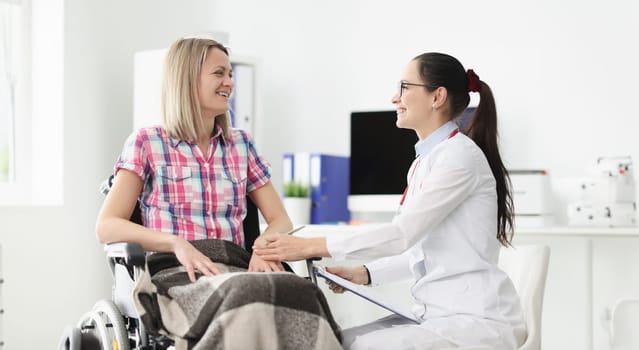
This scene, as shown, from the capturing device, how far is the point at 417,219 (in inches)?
75.7

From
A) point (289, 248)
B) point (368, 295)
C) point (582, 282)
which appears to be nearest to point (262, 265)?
point (289, 248)

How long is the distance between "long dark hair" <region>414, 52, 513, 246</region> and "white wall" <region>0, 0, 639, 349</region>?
169cm

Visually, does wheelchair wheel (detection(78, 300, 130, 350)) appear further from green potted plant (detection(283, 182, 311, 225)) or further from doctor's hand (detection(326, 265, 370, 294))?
green potted plant (detection(283, 182, 311, 225))

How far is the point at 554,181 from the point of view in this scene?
3.70 m

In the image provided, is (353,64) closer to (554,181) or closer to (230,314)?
(554,181)

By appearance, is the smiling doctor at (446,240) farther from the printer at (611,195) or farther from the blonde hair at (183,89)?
the printer at (611,195)

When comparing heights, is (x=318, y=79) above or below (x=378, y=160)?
above

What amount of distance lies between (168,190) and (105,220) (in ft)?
0.59

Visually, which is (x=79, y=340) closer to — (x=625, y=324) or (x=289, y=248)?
(x=289, y=248)

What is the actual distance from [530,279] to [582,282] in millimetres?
1359

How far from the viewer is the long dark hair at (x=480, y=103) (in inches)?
81.8

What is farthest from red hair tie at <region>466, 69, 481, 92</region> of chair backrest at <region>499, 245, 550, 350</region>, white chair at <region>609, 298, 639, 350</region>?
white chair at <region>609, 298, 639, 350</region>

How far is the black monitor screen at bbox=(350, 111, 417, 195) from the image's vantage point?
12.6 ft

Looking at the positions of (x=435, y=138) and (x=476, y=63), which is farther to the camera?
(x=476, y=63)
